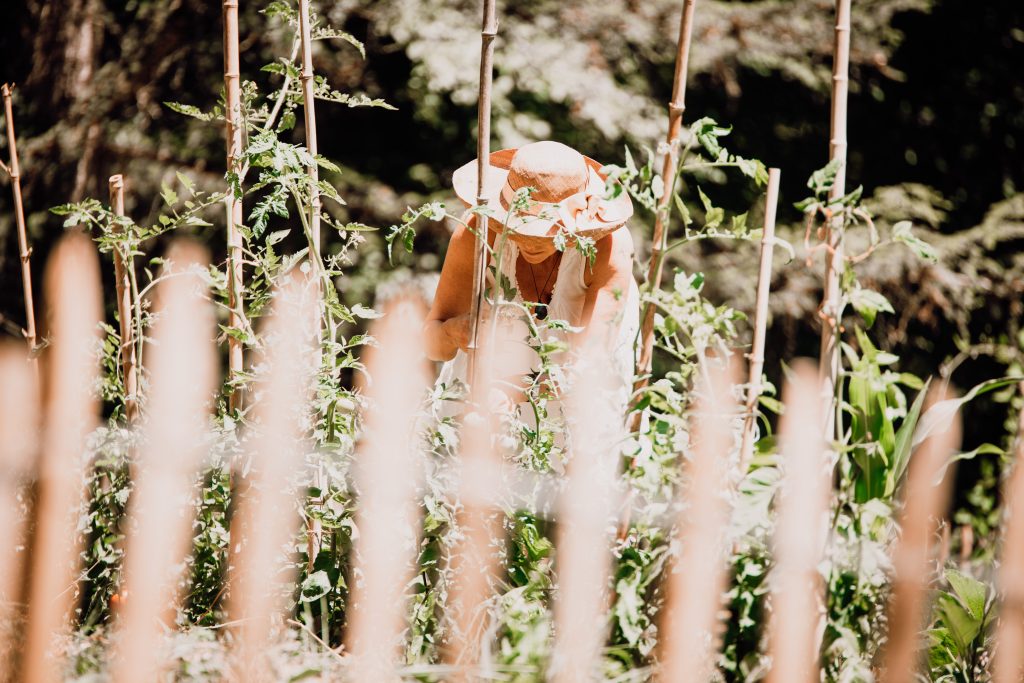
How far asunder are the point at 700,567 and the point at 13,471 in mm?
1344

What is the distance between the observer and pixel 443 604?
5.69 feet

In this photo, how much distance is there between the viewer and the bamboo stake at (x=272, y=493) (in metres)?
1.71

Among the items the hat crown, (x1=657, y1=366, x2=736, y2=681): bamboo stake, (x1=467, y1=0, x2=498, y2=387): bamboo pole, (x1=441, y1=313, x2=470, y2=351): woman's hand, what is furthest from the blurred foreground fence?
the hat crown

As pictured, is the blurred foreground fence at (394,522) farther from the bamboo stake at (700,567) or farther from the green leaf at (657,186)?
the green leaf at (657,186)

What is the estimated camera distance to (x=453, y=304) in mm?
2188

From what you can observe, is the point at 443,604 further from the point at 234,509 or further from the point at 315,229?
the point at 315,229

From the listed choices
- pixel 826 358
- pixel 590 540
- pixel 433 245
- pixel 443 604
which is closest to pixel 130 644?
pixel 443 604

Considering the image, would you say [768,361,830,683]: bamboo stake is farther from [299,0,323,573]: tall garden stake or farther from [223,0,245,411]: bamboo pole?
[223,0,245,411]: bamboo pole

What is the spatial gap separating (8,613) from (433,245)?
2.94m

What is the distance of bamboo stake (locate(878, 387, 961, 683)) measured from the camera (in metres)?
1.59

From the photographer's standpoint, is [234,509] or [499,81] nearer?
[234,509]

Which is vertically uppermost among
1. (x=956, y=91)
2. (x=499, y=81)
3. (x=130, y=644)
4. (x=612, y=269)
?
(x=956, y=91)

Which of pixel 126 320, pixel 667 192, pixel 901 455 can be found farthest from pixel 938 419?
pixel 126 320

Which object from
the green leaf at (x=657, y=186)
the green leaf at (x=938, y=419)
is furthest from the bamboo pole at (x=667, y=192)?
the green leaf at (x=938, y=419)
